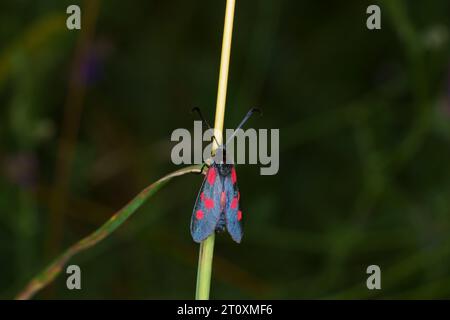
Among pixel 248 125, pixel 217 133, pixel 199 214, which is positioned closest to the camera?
pixel 217 133

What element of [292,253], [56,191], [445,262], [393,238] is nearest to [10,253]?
[56,191]

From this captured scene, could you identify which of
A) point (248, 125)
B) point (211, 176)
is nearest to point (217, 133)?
point (211, 176)

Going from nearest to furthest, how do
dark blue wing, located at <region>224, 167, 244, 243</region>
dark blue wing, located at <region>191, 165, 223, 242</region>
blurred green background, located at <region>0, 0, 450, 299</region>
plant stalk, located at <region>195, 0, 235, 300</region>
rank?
plant stalk, located at <region>195, 0, 235, 300</region> < dark blue wing, located at <region>191, 165, 223, 242</region> < dark blue wing, located at <region>224, 167, 244, 243</region> < blurred green background, located at <region>0, 0, 450, 299</region>

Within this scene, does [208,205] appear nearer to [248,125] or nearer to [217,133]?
[217,133]

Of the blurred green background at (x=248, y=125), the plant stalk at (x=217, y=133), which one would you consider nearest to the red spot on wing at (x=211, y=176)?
the plant stalk at (x=217, y=133)

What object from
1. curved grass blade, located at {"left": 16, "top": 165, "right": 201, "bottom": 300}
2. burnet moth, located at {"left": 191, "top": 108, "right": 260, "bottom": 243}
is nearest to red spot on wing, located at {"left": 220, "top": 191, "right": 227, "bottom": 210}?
burnet moth, located at {"left": 191, "top": 108, "right": 260, "bottom": 243}

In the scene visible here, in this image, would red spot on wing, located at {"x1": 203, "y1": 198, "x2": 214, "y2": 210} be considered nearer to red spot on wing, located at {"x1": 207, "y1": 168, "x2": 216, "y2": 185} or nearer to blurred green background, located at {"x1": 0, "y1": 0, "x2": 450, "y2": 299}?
red spot on wing, located at {"x1": 207, "y1": 168, "x2": 216, "y2": 185}
